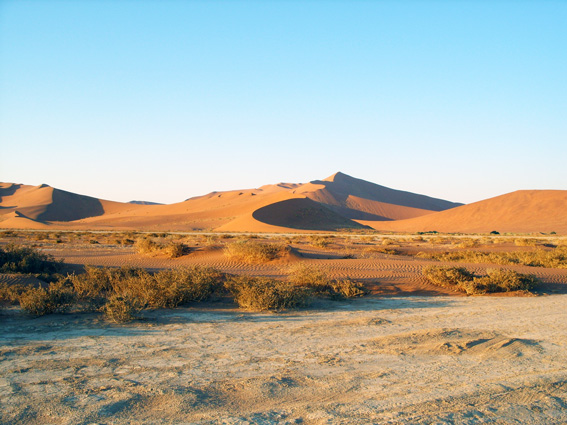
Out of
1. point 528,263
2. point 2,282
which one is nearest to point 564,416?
point 2,282

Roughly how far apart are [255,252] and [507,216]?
71.8 metres

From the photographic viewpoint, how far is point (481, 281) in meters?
13.3

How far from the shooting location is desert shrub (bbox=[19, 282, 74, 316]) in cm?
860

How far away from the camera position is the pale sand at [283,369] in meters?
4.59

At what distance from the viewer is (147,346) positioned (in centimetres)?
693

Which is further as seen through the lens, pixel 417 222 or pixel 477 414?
pixel 417 222

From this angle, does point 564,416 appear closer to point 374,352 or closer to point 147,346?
point 374,352

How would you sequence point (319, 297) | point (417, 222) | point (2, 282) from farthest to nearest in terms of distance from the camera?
1. point (417, 222)
2. point (319, 297)
3. point (2, 282)

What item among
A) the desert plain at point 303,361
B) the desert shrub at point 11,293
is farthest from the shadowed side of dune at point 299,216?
the desert shrub at point 11,293

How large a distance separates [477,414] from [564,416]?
2.89 ft

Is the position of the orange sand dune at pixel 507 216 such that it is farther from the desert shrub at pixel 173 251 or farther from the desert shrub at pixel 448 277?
the desert shrub at pixel 173 251

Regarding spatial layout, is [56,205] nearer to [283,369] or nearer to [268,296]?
[268,296]

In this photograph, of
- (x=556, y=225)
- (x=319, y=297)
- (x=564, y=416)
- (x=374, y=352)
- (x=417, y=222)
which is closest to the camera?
(x=564, y=416)

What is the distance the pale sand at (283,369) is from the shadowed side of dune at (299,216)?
59.3 metres
